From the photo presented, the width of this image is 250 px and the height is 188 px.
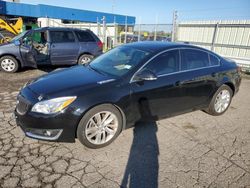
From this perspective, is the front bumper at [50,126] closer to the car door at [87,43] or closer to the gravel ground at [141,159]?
the gravel ground at [141,159]

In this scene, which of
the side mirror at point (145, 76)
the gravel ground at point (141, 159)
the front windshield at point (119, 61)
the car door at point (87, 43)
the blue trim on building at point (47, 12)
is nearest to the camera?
the gravel ground at point (141, 159)

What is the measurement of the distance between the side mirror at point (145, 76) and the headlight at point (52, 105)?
1.07 metres

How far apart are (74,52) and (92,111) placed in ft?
19.8

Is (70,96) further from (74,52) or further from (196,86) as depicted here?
(74,52)

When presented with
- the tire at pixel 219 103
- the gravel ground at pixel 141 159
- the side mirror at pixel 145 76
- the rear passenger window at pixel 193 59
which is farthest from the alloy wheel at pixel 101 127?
the tire at pixel 219 103

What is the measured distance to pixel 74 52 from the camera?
8648 mm

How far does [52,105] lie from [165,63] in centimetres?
203

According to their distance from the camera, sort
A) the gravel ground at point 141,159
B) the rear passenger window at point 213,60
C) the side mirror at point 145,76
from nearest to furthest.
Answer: the gravel ground at point 141,159, the side mirror at point 145,76, the rear passenger window at point 213,60

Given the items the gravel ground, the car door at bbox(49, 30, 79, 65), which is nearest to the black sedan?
the gravel ground

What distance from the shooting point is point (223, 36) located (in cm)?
1223

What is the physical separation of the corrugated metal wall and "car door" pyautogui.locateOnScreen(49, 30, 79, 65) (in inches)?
266

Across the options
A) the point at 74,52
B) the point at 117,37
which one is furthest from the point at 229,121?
the point at 117,37

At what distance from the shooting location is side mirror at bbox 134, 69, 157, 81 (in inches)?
136

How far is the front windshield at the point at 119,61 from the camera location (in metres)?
3.70
